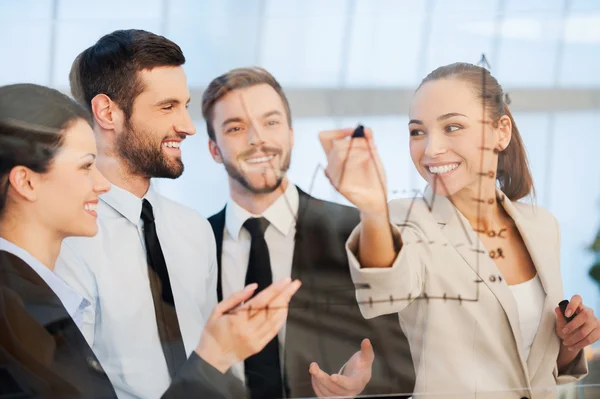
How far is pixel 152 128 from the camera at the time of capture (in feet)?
6.17

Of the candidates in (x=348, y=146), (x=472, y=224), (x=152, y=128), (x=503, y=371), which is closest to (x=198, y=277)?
(x=152, y=128)

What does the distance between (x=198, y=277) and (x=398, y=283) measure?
537mm

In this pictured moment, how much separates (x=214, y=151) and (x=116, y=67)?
330mm

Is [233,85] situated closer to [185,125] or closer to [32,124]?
[185,125]

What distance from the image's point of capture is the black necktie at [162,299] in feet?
6.22

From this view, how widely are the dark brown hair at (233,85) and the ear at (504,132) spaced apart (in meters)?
0.59

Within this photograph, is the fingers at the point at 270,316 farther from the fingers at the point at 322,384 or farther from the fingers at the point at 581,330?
the fingers at the point at 581,330

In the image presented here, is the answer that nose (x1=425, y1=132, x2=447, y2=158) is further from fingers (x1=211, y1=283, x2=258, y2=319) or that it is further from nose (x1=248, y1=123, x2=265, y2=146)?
fingers (x1=211, y1=283, x2=258, y2=319)

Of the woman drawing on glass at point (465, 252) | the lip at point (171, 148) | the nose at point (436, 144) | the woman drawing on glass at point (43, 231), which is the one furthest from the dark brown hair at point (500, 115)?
the woman drawing on glass at point (43, 231)

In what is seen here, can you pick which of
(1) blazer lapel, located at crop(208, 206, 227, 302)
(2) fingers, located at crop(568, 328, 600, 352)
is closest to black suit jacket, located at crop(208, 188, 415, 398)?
(1) blazer lapel, located at crop(208, 206, 227, 302)

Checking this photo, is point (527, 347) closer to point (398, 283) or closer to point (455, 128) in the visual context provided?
point (398, 283)

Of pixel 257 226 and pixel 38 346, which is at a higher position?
pixel 257 226

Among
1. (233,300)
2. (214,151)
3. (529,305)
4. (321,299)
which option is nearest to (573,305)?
(529,305)

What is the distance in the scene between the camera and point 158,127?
1887 millimetres
